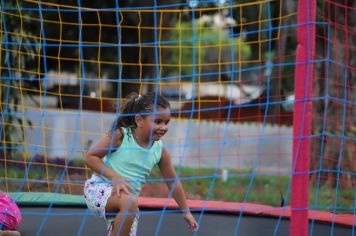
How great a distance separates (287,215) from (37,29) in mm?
4215

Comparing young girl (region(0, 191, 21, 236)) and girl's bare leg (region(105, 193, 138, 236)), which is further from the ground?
girl's bare leg (region(105, 193, 138, 236))

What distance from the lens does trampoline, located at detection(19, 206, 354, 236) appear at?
326 cm

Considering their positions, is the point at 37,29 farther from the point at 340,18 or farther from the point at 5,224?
the point at 5,224

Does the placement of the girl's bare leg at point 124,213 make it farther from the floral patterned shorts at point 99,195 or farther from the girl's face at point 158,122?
the girl's face at point 158,122

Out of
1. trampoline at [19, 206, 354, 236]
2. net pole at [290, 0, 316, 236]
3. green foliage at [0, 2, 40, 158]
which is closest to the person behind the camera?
net pole at [290, 0, 316, 236]

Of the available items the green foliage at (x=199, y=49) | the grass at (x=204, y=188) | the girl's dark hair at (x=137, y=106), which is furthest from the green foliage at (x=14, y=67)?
the girl's dark hair at (x=137, y=106)

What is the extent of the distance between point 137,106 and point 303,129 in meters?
0.78

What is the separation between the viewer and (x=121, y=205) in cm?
230

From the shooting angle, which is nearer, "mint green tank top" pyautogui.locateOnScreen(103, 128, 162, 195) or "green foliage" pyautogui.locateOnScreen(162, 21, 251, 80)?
"mint green tank top" pyautogui.locateOnScreen(103, 128, 162, 195)

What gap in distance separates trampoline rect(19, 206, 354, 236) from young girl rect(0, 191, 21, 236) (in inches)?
8.5

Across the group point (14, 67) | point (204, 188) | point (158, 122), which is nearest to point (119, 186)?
point (158, 122)

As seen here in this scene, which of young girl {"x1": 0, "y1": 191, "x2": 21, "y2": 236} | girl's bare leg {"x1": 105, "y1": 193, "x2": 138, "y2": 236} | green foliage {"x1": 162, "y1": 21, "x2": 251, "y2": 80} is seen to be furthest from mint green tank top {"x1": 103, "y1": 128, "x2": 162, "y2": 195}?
young girl {"x1": 0, "y1": 191, "x2": 21, "y2": 236}

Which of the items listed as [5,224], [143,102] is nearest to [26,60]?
[5,224]

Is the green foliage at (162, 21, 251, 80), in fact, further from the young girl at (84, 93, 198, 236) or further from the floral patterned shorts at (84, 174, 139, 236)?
the floral patterned shorts at (84, 174, 139, 236)
